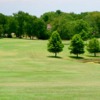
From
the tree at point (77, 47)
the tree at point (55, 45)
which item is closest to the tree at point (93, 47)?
the tree at point (77, 47)

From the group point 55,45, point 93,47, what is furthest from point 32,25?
point 55,45

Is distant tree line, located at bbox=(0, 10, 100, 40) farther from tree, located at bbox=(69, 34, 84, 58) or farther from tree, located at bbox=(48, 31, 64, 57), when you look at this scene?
tree, located at bbox=(48, 31, 64, 57)

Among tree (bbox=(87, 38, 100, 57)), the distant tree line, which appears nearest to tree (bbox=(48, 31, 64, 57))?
tree (bbox=(87, 38, 100, 57))

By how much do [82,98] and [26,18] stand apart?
112 metres

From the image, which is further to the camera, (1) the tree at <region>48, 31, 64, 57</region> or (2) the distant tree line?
(2) the distant tree line

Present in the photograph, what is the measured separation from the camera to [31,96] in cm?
1747

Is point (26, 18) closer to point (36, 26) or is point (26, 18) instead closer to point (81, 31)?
point (36, 26)

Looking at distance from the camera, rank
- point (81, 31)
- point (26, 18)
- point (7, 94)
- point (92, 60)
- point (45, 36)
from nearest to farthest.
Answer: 1. point (7, 94)
2. point (92, 60)
3. point (81, 31)
4. point (45, 36)
5. point (26, 18)

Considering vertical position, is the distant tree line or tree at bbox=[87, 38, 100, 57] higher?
the distant tree line

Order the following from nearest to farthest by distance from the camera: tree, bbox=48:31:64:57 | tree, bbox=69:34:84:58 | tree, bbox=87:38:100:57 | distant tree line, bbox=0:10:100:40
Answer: tree, bbox=48:31:64:57 → tree, bbox=69:34:84:58 → tree, bbox=87:38:100:57 → distant tree line, bbox=0:10:100:40

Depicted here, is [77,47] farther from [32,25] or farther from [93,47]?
[32,25]

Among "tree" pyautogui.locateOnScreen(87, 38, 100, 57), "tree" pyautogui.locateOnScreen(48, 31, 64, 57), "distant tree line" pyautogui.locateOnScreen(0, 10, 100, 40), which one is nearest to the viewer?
"tree" pyautogui.locateOnScreen(48, 31, 64, 57)

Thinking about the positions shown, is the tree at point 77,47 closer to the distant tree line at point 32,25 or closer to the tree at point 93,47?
the tree at point 93,47

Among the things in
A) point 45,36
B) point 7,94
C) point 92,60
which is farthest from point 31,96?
point 45,36
